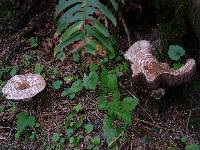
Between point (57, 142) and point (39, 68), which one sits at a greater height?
point (39, 68)

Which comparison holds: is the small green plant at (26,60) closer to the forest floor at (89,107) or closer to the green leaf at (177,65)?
the forest floor at (89,107)

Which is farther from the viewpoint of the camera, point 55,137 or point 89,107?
point 89,107

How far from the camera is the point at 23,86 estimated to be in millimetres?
3621

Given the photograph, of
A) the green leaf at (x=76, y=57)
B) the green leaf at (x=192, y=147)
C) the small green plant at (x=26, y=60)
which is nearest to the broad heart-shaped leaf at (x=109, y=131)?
the green leaf at (x=192, y=147)

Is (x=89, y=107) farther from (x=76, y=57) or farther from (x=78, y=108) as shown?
(x=76, y=57)

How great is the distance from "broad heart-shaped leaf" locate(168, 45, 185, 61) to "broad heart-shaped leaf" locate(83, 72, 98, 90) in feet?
2.36

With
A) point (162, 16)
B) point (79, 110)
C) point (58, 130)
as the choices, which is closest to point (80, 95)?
point (79, 110)

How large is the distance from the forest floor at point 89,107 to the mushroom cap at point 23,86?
0.18 metres

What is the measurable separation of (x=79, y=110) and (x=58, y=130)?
27cm

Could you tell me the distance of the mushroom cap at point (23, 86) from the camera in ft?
11.5

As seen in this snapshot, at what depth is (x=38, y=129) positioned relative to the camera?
3.52 metres

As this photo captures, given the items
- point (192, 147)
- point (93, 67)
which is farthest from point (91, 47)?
point (192, 147)

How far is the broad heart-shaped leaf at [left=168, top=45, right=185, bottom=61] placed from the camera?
330cm

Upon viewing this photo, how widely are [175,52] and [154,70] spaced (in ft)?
1.31
